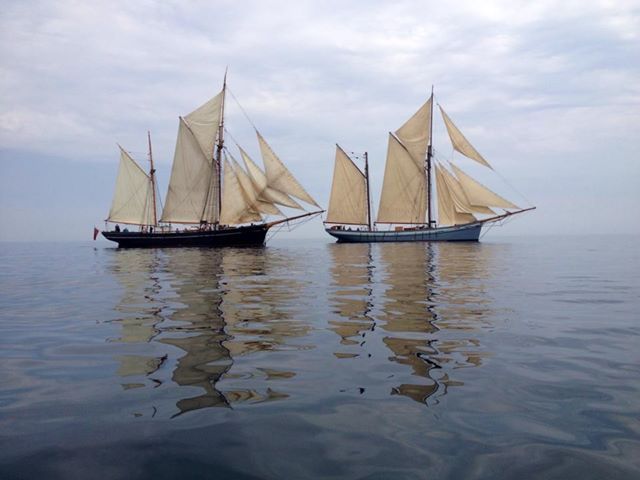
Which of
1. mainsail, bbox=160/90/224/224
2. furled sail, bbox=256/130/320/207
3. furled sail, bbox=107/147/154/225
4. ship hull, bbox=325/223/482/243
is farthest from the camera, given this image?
ship hull, bbox=325/223/482/243

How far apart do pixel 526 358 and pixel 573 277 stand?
14.7 m

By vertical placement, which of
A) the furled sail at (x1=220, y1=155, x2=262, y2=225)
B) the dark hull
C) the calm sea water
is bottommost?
the calm sea water

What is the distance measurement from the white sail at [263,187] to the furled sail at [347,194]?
13052 millimetres

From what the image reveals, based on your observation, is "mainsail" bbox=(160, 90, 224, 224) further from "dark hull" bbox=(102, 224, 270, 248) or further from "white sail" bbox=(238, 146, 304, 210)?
"white sail" bbox=(238, 146, 304, 210)

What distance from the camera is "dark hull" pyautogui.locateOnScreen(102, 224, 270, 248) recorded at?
205 ft

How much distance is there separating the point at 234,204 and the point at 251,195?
260 centimetres

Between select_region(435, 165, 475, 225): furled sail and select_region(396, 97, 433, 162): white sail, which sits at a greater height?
select_region(396, 97, 433, 162): white sail

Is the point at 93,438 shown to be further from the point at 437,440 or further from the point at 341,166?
the point at 341,166

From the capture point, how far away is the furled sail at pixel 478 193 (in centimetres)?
6425

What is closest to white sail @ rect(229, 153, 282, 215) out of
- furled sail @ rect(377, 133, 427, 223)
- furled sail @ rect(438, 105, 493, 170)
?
furled sail @ rect(377, 133, 427, 223)

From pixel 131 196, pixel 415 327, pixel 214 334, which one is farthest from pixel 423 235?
pixel 214 334

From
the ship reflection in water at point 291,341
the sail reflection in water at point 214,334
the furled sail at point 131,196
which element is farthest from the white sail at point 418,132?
the ship reflection in water at point 291,341

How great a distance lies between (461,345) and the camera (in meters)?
7.54

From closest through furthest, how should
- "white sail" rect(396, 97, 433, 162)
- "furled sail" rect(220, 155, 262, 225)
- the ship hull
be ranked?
"furled sail" rect(220, 155, 262, 225) → the ship hull → "white sail" rect(396, 97, 433, 162)
